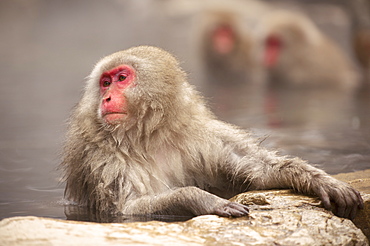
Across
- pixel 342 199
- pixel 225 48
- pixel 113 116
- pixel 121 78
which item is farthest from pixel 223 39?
pixel 342 199

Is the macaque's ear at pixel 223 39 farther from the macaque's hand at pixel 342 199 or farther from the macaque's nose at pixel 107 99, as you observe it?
the macaque's hand at pixel 342 199

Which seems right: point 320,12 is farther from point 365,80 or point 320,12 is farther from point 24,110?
point 24,110

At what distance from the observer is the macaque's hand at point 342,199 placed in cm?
394

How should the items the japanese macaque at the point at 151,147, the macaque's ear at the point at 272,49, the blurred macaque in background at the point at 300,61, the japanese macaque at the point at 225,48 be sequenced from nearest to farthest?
the japanese macaque at the point at 151,147, the blurred macaque in background at the point at 300,61, the macaque's ear at the point at 272,49, the japanese macaque at the point at 225,48

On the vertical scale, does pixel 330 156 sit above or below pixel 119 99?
below

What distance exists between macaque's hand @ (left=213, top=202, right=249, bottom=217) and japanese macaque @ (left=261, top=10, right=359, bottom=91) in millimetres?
10243

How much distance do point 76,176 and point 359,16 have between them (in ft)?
36.1

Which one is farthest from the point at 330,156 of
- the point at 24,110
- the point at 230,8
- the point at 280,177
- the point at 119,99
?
the point at 230,8

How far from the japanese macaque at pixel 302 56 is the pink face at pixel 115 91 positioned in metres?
9.60

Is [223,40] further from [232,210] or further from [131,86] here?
[232,210]

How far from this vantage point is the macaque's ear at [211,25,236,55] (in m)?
15.1

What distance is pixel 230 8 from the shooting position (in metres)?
16.7

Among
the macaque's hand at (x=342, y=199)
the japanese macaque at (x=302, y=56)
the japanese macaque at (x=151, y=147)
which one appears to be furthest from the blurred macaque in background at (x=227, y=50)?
the macaque's hand at (x=342, y=199)

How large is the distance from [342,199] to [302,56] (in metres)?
10.0
